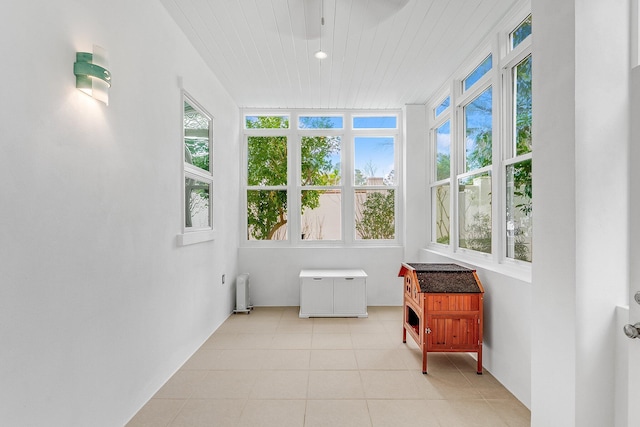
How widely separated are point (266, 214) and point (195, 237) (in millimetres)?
2073

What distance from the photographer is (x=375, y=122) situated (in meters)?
5.42

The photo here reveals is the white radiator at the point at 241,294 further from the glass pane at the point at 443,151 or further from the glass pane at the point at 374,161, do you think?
the glass pane at the point at 443,151

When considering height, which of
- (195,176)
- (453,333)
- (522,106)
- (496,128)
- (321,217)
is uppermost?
(522,106)

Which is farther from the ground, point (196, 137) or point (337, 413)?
point (196, 137)

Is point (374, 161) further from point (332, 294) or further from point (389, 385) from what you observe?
point (389, 385)

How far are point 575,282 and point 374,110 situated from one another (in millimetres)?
4145

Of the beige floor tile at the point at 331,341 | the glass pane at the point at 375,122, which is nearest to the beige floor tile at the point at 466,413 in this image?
the beige floor tile at the point at 331,341

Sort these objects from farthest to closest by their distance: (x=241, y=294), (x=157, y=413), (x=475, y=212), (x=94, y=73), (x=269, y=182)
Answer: (x=269, y=182), (x=241, y=294), (x=475, y=212), (x=157, y=413), (x=94, y=73)

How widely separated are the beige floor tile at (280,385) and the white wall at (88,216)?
0.75 metres

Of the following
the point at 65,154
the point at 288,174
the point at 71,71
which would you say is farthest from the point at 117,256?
the point at 288,174

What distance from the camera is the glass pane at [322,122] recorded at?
5.36 metres

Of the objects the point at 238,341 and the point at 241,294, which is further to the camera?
the point at 241,294

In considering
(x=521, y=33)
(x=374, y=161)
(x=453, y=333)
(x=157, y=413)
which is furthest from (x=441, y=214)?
(x=157, y=413)

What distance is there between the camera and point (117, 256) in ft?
6.91
